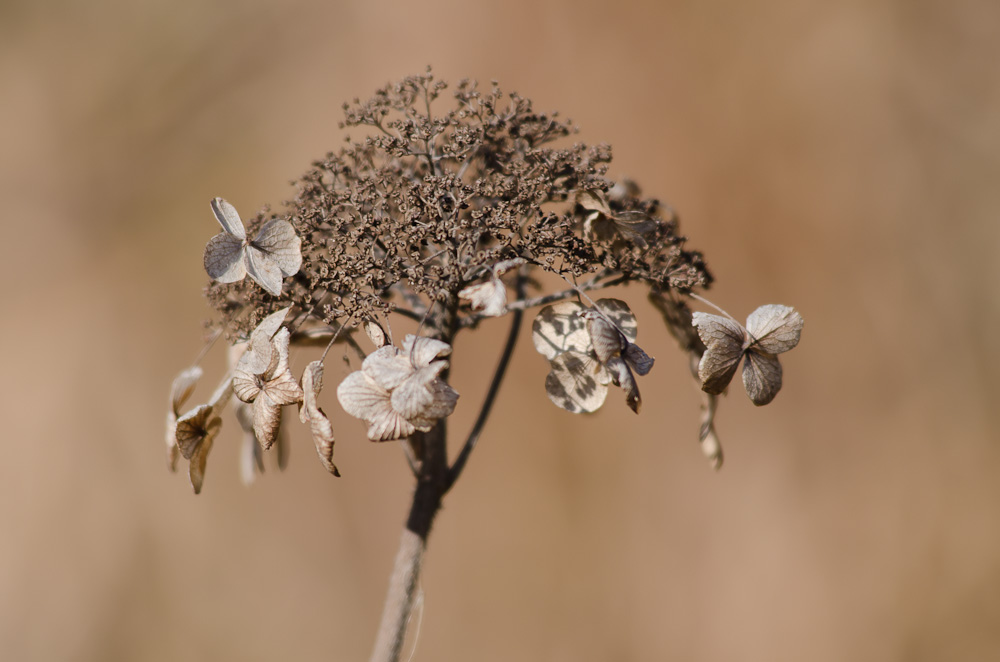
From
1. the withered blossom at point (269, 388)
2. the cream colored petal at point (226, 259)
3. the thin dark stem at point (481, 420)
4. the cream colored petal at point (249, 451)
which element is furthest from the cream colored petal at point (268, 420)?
the cream colored petal at point (249, 451)

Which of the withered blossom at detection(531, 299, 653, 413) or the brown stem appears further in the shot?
the brown stem

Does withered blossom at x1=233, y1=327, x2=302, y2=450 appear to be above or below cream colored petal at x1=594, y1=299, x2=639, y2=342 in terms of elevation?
below

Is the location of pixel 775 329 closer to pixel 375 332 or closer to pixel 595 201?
pixel 595 201

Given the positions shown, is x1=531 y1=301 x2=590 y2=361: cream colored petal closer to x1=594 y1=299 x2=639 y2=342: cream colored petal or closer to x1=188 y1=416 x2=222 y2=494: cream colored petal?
x1=594 y1=299 x2=639 y2=342: cream colored petal

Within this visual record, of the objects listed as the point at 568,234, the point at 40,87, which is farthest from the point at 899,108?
the point at 40,87

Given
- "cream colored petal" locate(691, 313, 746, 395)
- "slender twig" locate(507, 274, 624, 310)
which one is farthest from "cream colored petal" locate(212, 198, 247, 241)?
"cream colored petal" locate(691, 313, 746, 395)

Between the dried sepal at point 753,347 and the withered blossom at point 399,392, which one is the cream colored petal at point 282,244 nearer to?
the withered blossom at point 399,392
